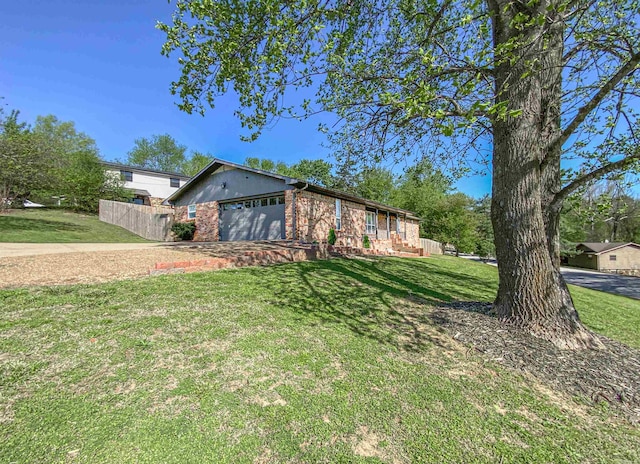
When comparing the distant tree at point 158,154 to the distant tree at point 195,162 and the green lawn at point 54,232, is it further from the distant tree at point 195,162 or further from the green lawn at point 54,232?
the green lawn at point 54,232

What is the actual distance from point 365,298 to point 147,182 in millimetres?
31024

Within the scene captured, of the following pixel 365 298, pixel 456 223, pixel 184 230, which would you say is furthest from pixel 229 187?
pixel 456 223

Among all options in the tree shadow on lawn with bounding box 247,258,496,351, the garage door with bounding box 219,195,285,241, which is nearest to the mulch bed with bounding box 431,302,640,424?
the tree shadow on lawn with bounding box 247,258,496,351

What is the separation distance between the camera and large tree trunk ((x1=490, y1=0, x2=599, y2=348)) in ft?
11.6

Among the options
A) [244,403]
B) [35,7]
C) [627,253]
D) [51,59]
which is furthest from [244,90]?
[627,253]

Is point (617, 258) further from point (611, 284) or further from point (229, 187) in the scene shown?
point (229, 187)

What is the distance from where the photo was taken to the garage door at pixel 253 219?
13102mm

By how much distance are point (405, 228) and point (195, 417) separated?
2187 cm

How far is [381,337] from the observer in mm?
3520

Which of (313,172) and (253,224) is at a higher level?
(313,172)

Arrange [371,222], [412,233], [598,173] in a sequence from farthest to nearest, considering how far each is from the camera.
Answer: [412,233], [371,222], [598,173]

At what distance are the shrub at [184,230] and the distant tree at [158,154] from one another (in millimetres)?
33369

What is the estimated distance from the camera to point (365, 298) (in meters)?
5.08

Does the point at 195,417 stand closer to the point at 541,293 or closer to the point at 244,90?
the point at 541,293
